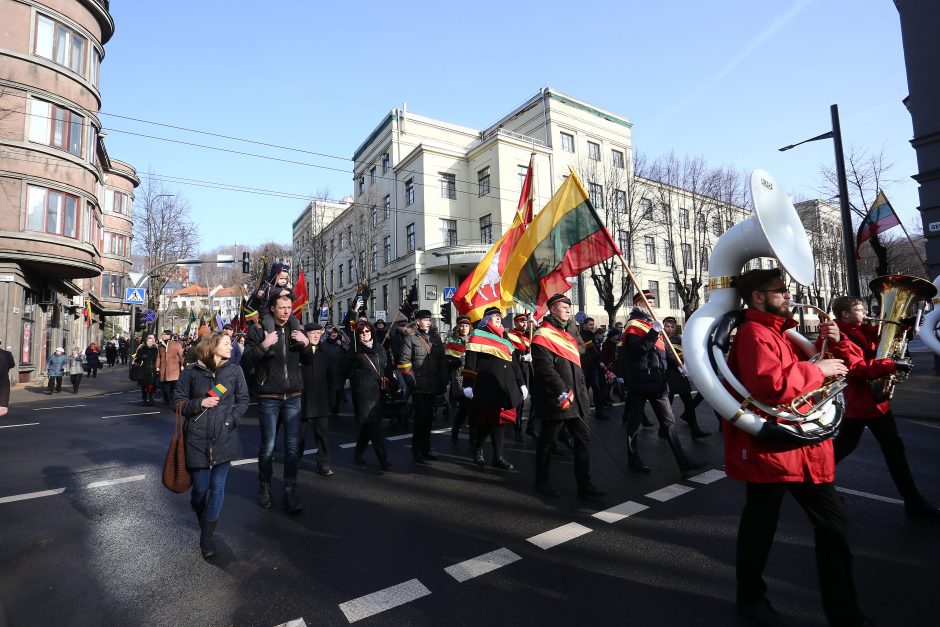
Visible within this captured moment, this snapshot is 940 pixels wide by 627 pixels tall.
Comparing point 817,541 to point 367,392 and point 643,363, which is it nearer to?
point 643,363

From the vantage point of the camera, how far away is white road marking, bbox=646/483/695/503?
4.88m

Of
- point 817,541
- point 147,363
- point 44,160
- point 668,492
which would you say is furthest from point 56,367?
point 817,541

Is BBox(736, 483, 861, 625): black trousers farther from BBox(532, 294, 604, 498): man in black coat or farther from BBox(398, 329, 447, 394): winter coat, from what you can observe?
BBox(398, 329, 447, 394): winter coat

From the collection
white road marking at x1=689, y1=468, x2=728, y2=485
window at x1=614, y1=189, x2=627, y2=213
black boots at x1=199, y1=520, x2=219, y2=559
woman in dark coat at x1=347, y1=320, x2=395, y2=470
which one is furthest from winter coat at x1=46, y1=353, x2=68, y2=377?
window at x1=614, y1=189, x2=627, y2=213

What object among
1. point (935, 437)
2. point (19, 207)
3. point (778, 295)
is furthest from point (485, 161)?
point (778, 295)

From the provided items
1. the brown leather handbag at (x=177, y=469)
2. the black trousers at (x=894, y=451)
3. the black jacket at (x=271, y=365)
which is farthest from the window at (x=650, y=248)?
the brown leather handbag at (x=177, y=469)

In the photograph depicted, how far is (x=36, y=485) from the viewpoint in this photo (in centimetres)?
592

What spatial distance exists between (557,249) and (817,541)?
4.46m

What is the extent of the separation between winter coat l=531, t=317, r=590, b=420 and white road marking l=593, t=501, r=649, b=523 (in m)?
0.93

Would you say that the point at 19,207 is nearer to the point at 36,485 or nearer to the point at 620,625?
the point at 36,485

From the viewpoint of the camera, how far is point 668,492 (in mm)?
5031

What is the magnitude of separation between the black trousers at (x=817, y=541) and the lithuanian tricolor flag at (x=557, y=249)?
3.35m

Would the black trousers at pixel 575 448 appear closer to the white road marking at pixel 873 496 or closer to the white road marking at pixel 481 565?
the white road marking at pixel 481 565

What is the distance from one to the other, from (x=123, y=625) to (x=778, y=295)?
14.2 feet
